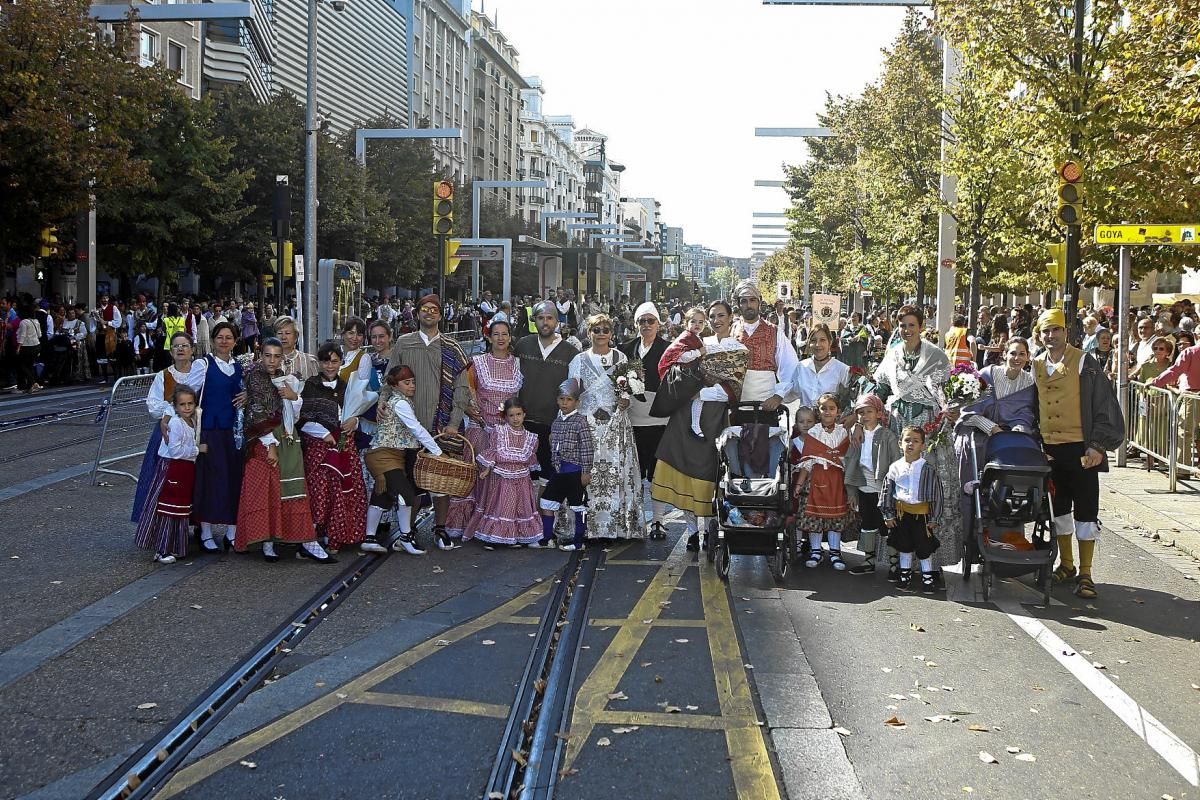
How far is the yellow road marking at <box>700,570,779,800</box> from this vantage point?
4719 mm

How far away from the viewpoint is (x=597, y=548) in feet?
31.4

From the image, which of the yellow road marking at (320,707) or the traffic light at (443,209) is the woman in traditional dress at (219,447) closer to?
the yellow road marking at (320,707)

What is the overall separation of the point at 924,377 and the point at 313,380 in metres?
4.34

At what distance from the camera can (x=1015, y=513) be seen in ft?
Answer: 26.2

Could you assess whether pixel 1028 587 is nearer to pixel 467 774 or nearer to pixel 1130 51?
pixel 467 774

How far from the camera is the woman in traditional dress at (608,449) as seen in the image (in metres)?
9.58

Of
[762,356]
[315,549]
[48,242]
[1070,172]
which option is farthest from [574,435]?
[48,242]

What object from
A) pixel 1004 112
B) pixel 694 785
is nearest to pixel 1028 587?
pixel 694 785

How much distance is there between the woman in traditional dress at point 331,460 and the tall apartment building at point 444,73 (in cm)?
6938

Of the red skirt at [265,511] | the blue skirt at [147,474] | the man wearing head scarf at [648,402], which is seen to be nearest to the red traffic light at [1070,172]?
the man wearing head scarf at [648,402]

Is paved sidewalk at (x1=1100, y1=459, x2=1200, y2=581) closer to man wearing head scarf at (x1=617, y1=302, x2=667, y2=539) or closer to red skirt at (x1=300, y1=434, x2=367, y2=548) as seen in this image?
man wearing head scarf at (x1=617, y1=302, x2=667, y2=539)

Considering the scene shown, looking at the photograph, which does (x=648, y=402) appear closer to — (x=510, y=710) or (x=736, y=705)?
(x=736, y=705)

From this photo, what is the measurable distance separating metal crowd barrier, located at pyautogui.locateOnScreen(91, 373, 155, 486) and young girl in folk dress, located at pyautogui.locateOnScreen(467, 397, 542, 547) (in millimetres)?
4364

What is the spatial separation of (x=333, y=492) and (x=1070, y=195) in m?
8.55
